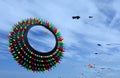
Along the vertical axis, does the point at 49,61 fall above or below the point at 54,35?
below

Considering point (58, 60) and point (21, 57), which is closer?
point (21, 57)

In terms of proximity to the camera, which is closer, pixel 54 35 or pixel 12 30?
pixel 12 30

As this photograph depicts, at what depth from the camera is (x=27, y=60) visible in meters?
51.4

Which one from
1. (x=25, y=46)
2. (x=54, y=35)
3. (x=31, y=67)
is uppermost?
(x=54, y=35)

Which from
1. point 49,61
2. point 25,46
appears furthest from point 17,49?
point 49,61

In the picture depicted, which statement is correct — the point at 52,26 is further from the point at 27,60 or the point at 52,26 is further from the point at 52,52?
the point at 27,60

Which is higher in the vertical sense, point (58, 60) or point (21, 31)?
point (21, 31)

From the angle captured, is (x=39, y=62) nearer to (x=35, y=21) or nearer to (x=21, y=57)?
(x=21, y=57)

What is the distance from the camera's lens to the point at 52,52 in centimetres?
5478

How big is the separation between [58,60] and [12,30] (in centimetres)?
965

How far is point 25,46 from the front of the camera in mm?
51500

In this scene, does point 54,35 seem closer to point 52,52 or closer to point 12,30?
point 52,52

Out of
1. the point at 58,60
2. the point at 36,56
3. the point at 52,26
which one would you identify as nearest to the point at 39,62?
the point at 36,56

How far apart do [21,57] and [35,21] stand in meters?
7.37
